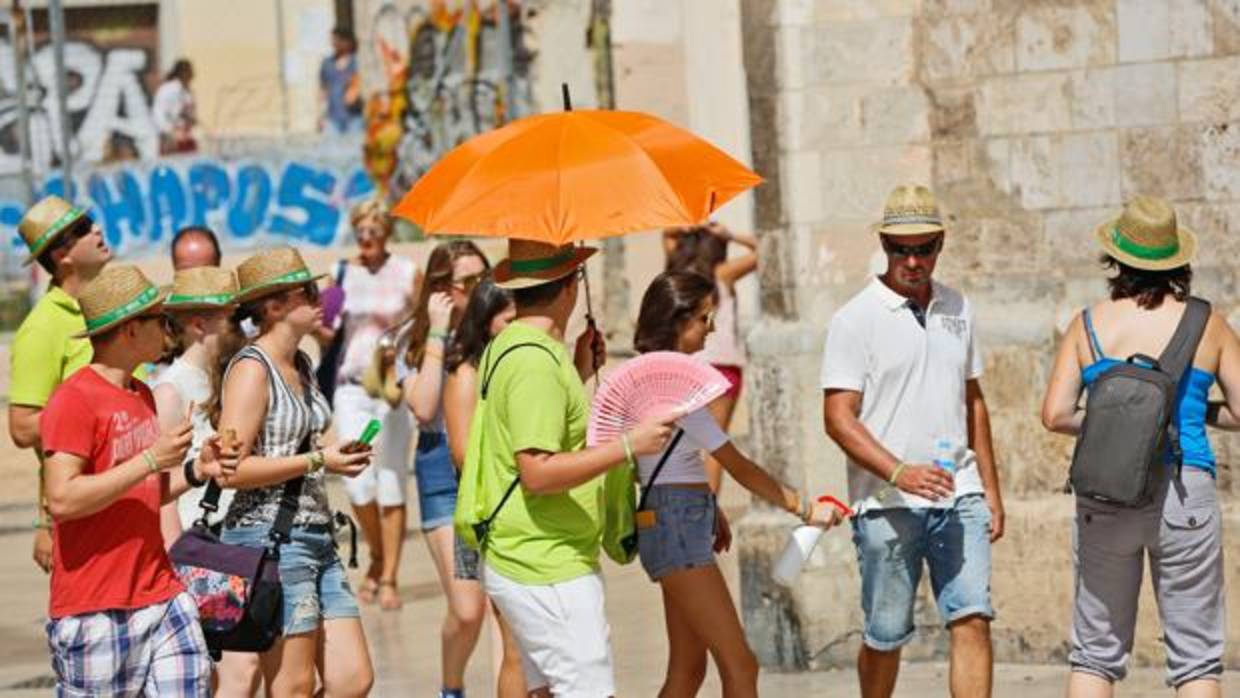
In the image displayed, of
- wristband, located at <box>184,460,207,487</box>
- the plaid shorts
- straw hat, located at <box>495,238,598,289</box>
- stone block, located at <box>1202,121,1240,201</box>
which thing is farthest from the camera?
stone block, located at <box>1202,121,1240,201</box>

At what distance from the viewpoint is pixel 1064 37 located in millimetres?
11133

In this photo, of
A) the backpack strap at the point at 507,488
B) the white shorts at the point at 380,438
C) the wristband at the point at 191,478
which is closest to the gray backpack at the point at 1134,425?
the backpack strap at the point at 507,488

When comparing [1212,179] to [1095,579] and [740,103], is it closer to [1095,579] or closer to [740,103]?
[1095,579]

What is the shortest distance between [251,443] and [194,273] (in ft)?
3.23

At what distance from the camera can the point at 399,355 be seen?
12055 mm

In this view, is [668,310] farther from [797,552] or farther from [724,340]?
[724,340]

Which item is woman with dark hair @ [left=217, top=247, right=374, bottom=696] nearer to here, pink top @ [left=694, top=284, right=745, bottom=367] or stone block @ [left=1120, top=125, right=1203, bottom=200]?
stone block @ [left=1120, top=125, right=1203, bottom=200]

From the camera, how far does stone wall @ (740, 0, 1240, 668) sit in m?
10.9

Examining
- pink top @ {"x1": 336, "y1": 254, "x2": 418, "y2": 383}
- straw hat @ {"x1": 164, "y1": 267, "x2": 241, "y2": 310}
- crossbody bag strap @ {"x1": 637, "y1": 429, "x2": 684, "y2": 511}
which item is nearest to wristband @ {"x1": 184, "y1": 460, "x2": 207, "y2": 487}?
straw hat @ {"x1": 164, "y1": 267, "x2": 241, "y2": 310}

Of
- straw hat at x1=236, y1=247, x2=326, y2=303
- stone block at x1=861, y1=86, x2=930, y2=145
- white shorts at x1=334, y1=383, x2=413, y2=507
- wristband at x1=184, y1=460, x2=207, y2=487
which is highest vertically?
stone block at x1=861, y1=86, x2=930, y2=145

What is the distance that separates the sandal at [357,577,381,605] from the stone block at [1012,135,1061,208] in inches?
174

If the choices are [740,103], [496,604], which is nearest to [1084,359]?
[496,604]

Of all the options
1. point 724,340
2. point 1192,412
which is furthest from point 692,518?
point 724,340

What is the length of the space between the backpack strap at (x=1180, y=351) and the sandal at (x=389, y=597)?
600cm
